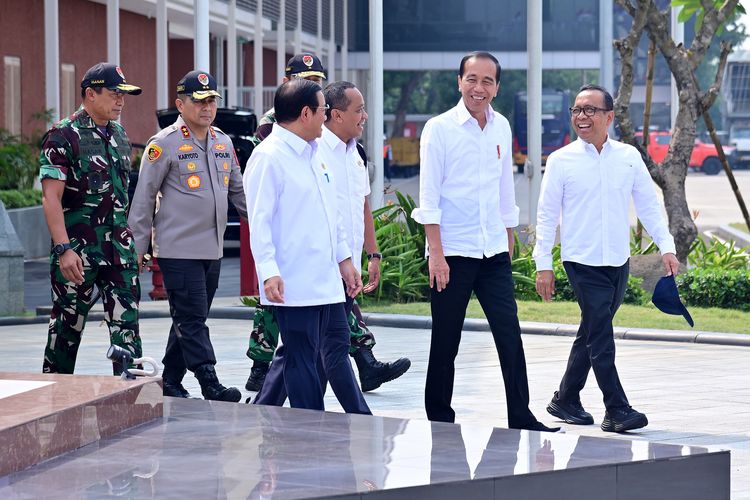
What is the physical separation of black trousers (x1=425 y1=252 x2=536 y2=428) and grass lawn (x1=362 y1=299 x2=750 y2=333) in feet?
18.8

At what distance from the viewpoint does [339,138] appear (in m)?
7.99

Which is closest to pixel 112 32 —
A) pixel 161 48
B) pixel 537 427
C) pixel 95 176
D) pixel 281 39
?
pixel 161 48

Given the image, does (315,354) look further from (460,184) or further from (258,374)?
(258,374)

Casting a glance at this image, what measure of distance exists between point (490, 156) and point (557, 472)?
2.45m

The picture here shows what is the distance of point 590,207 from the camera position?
8.27 metres

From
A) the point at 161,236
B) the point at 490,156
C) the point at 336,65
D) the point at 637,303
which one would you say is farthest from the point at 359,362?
the point at 336,65

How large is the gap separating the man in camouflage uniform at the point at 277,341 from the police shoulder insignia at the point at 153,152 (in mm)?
729

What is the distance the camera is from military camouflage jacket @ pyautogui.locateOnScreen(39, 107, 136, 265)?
8.16 m

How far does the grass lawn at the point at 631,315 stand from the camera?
1337cm

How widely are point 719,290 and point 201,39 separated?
6.49 m

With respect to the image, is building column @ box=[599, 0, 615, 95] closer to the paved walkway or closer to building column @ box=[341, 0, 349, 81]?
building column @ box=[341, 0, 349, 81]

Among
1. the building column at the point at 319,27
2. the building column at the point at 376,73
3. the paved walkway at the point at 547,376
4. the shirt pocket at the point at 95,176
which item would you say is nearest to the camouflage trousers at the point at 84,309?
the shirt pocket at the point at 95,176

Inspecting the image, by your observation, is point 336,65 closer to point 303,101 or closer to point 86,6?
point 86,6

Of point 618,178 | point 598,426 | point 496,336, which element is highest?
point 618,178
